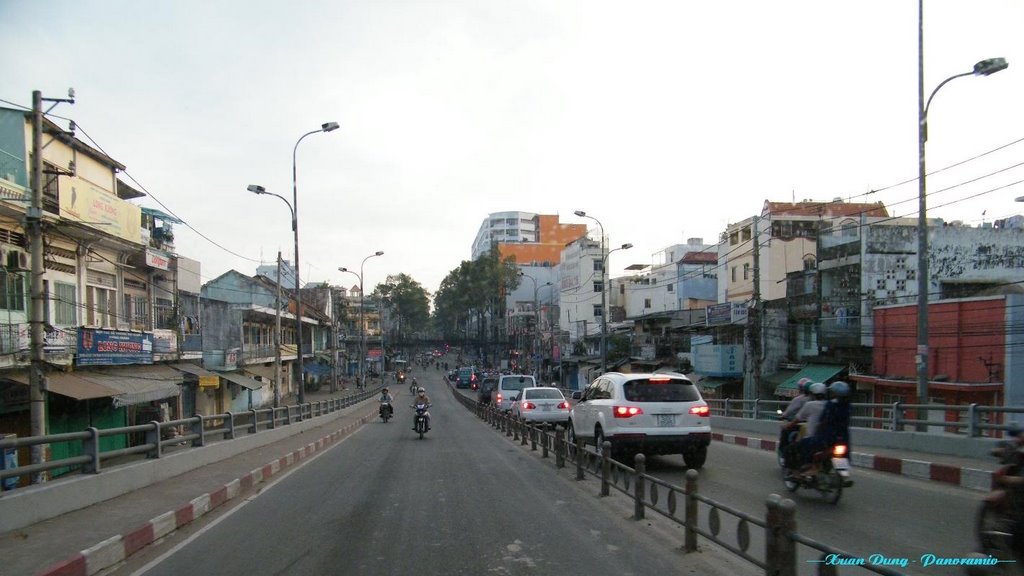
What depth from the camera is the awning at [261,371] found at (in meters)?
43.3

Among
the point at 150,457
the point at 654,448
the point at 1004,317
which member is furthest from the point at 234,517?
the point at 1004,317

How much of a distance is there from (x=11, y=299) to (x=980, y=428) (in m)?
22.3

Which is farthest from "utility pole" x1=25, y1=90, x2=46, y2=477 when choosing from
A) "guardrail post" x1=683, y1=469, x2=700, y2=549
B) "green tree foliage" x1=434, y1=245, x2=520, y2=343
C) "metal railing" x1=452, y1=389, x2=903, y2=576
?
"green tree foliage" x1=434, y1=245, x2=520, y2=343

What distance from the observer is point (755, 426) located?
851 inches

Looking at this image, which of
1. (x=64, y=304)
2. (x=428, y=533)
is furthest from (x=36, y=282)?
(x=428, y=533)

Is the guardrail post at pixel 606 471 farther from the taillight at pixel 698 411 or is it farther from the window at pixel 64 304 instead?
the window at pixel 64 304

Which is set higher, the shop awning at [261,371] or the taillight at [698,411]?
the taillight at [698,411]

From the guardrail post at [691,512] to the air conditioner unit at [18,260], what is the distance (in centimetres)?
1888

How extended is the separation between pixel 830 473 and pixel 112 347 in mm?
21482

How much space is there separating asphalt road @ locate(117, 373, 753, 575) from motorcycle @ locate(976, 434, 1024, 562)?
1876 millimetres

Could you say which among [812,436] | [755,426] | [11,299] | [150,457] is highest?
[11,299]

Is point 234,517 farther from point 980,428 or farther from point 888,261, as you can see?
point 888,261

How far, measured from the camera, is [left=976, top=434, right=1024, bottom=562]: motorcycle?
5.18 m

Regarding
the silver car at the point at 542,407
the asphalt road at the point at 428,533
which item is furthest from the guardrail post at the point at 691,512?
the silver car at the point at 542,407
